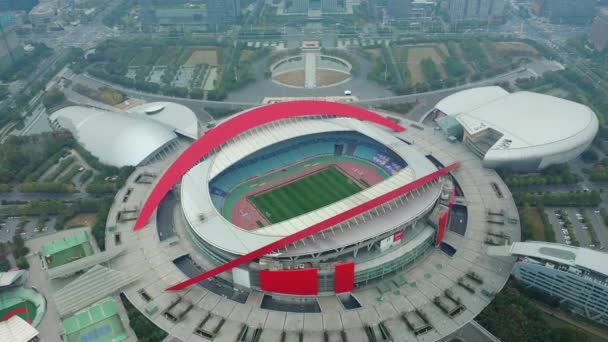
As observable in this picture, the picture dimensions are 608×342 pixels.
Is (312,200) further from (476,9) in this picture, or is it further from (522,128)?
(476,9)

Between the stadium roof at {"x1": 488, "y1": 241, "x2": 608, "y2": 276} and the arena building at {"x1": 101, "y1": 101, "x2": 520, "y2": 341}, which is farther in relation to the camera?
the arena building at {"x1": 101, "y1": 101, "x2": 520, "y2": 341}

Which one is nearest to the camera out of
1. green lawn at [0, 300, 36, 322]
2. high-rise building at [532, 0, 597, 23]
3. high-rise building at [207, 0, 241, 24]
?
green lawn at [0, 300, 36, 322]

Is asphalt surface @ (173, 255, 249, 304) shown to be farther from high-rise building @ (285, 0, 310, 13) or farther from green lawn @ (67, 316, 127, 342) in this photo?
high-rise building @ (285, 0, 310, 13)

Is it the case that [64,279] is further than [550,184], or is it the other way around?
[550,184]

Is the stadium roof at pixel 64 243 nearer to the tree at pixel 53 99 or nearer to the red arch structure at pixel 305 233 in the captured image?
the red arch structure at pixel 305 233

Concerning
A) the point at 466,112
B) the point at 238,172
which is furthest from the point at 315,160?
the point at 466,112

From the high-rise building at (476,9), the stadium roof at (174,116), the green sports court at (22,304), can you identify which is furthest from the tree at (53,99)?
the high-rise building at (476,9)

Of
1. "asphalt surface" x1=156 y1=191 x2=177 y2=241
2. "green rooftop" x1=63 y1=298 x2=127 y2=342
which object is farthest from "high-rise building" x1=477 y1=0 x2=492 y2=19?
"green rooftop" x1=63 y1=298 x2=127 y2=342

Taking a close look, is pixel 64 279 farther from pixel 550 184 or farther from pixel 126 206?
pixel 550 184
